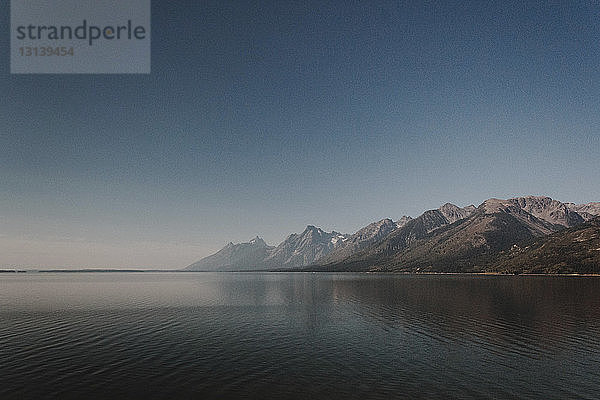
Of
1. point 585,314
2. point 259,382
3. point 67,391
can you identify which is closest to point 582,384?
point 259,382

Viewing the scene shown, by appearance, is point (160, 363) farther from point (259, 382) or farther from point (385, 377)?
point (385, 377)

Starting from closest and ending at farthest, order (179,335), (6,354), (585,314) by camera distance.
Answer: (6,354)
(179,335)
(585,314)

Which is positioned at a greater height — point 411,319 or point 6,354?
point 6,354

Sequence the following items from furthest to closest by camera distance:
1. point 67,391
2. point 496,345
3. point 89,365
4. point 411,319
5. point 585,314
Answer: point 585,314 → point 411,319 → point 496,345 → point 89,365 → point 67,391

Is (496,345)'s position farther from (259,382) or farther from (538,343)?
(259,382)

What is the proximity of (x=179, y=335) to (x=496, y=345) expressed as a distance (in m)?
60.6

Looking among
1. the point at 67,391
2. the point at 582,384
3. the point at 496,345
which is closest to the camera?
the point at 67,391

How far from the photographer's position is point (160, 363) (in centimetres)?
4806

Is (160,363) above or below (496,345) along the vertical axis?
above

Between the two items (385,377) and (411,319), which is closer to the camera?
(385,377)

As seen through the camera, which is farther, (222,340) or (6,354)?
(222,340)

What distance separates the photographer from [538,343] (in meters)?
62.2

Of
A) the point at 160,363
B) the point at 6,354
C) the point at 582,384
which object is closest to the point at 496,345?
the point at 582,384

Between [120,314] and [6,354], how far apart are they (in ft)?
151
